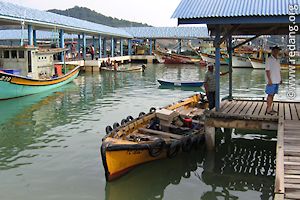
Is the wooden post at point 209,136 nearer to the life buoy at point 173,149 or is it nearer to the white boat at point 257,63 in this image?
the life buoy at point 173,149

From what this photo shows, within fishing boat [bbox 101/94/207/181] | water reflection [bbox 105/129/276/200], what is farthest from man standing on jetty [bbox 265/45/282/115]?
fishing boat [bbox 101/94/207/181]

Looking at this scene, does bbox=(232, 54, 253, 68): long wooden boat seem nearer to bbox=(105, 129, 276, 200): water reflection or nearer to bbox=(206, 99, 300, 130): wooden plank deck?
bbox=(206, 99, 300, 130): wooden plank deck

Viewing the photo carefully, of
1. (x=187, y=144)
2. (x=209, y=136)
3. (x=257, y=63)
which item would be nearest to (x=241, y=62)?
(x=257, y=63)

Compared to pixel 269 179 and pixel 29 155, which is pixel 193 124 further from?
pixel 29 155

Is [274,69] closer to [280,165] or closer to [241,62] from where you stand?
[280,165]

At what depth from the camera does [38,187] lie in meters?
7.79

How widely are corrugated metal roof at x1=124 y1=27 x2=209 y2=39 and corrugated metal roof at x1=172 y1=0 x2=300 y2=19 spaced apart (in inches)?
1806

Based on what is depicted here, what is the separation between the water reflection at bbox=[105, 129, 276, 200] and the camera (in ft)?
25.2

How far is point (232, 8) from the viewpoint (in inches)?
362

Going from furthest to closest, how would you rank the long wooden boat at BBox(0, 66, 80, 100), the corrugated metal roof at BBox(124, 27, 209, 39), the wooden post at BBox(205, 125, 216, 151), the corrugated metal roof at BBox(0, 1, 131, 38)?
the corrugated metal roof at BBox(124, 27, 209, 39)
the corrugated metal roof at BBox(0, 1, 131, 38)
the long wooden boat at BBox(0, 66, 80, 100)
the wooden post at BBox(205, 125, 216, 151)

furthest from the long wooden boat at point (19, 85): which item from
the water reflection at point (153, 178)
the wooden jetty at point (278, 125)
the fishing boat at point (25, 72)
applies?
the water reflection at point (153, 178)

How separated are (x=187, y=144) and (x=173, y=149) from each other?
0.57m

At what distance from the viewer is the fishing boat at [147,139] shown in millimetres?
7918

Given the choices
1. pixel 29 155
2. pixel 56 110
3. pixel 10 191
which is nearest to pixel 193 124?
pixel 29 155
